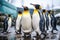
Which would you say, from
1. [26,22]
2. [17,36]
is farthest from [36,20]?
[17,36]

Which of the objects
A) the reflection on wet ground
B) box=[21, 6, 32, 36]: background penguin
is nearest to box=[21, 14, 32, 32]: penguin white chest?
box=[21, 6, 32, 36]: background penguin

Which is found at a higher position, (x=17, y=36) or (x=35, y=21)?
(x=35, y=21)

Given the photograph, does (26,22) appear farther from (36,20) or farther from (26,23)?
(36,20)

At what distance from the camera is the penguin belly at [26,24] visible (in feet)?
20.9

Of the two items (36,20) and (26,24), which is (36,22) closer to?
(36,20)

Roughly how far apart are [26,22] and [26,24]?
1.2 inches

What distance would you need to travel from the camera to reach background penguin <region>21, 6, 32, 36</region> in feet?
20.9

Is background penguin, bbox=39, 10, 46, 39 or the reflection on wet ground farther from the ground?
background penguin, bbox=39, 10, 46, 39

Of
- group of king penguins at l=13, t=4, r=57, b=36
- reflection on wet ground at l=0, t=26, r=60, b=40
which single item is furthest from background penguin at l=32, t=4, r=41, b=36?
reflection on wet ground at l=0, t=26, r=60, b=40

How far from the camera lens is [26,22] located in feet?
21.0

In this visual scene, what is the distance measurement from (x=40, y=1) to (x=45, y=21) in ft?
1.04

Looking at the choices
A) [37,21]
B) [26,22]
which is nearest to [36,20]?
[37,21]

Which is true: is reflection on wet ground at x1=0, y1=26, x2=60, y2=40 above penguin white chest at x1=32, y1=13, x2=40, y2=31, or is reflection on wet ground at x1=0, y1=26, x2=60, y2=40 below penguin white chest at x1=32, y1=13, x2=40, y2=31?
below

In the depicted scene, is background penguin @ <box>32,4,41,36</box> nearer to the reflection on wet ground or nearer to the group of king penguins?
the group of king penguins
